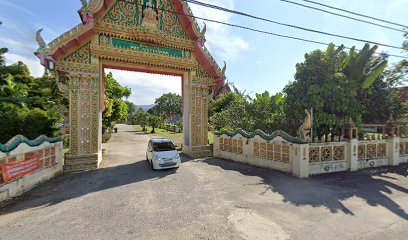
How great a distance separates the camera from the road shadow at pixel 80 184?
20.5 ft

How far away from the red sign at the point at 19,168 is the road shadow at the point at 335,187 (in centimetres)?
916

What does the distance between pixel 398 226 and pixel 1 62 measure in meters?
28.1

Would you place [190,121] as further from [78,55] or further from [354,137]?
[354,137]

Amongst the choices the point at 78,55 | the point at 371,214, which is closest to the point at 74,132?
the point at 78,55

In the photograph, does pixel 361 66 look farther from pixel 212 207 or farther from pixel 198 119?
A: pixel 212 207

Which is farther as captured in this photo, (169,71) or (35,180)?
(169,71)

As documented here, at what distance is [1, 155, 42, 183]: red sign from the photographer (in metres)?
6.29

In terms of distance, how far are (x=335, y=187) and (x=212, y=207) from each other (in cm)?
553

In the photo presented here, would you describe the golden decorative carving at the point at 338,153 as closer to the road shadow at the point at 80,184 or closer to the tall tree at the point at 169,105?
the road shadow at the point at 80,184

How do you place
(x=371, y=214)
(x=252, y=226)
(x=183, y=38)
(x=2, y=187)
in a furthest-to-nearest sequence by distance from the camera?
(x=183, y=38)
(x=2, y=187)
(x=371, y=214)
(x=252, y=226)

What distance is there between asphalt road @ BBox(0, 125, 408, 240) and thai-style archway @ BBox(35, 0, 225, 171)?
10.0 ft

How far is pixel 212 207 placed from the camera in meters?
5.76

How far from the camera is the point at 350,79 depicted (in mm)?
12008

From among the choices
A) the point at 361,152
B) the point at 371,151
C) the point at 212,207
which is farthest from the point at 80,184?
the point at 371,151
